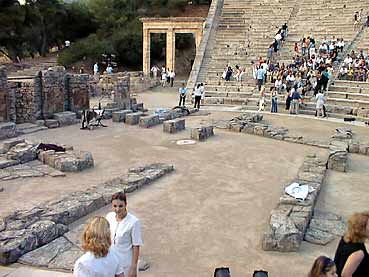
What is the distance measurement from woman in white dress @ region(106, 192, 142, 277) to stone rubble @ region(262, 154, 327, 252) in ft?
11.9

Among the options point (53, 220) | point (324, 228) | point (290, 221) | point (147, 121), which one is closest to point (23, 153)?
point (53, 220)

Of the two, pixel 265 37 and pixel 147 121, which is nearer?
pixel 147 121

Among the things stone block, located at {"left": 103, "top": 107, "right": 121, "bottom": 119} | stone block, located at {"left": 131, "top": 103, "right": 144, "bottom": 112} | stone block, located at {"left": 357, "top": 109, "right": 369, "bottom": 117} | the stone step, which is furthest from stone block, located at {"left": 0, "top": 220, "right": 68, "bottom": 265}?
stone block, located at {"left": 357, "top": 109, "right": 369, "bottom": 117}

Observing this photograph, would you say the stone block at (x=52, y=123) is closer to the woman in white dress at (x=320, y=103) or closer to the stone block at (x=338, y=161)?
the stone block at (x=338, y=161)

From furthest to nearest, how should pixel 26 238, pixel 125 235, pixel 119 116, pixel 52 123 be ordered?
pixel 119 116 < pixel 52 123 < pixel 26 238 < pixel 125 235

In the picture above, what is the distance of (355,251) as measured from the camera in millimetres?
→ 5230

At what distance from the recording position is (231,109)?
25531 millimetres

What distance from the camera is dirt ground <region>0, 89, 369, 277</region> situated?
824cm

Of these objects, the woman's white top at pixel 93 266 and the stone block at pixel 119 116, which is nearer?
the woman's white top at pixel 93 266

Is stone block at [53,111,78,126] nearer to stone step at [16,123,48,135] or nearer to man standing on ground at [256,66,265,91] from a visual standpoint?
stone step at [16,123,48,135]

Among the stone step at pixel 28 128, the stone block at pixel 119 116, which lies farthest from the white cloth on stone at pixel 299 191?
the stone block at pixel 119 116

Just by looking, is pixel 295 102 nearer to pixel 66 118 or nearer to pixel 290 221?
pixel 66 118

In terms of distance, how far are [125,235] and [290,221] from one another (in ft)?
14.4

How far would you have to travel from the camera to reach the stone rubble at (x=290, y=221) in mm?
8500
